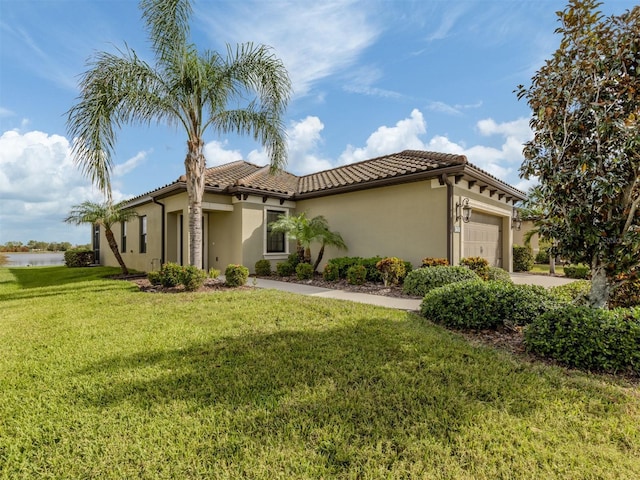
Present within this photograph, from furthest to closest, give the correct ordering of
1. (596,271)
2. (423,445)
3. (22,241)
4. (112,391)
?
(22,241) < (596,271) < (112,391) < (423,445)

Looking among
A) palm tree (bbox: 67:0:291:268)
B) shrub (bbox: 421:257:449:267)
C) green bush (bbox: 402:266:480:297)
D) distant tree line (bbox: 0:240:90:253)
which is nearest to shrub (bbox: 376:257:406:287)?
shrub (bbox: 421:257:449:267)

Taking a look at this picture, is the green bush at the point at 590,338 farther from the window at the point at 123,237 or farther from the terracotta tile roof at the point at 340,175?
the window at the point at 123,237

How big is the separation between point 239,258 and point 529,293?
10468mm

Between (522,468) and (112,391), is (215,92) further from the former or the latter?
(522,468)

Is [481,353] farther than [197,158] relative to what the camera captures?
No

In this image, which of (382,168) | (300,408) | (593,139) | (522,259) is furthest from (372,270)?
(522,259)

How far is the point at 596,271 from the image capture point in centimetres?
482

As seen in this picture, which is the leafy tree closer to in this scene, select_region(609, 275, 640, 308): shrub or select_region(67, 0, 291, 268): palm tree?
select_region(609, 275, 640, 308): shrub

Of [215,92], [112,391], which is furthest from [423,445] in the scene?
[215,92]

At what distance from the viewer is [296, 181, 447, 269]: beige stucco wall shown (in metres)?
10.5

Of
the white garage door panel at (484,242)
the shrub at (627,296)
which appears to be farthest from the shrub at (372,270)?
the shrub at (627,296)

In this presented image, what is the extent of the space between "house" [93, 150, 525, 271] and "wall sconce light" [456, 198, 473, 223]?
0.12 ft

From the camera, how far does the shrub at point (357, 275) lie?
1023 cm

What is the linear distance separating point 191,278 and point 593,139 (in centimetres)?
930
